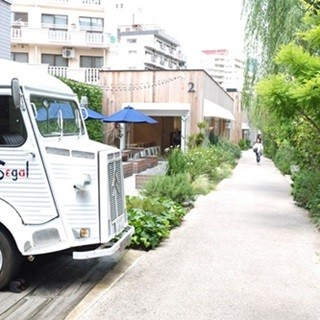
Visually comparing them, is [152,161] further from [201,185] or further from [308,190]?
[308,190]

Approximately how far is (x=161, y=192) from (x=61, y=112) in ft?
18.6

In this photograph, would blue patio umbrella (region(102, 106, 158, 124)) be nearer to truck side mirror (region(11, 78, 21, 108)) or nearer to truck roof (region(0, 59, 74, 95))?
truck roof (region(0, 59, 74, 95))

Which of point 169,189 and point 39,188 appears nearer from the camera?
point 39,188

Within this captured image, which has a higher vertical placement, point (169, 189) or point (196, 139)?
point (196, 139)

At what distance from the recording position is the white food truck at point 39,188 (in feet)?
19.6

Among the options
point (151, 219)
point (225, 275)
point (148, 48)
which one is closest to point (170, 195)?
point (151, 219)

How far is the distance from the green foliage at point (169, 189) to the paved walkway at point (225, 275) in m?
0.61

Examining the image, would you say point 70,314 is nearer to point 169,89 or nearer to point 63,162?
point 63,162

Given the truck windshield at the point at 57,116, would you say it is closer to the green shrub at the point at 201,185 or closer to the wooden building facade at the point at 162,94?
the green shrub at the point at 201,185

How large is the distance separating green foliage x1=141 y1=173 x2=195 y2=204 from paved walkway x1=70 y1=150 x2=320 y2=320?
0.61 m

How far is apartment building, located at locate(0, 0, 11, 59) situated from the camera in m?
14.3

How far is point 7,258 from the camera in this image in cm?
597

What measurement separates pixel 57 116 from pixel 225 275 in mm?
3209

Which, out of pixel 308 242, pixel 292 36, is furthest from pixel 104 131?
pixel 308 242
